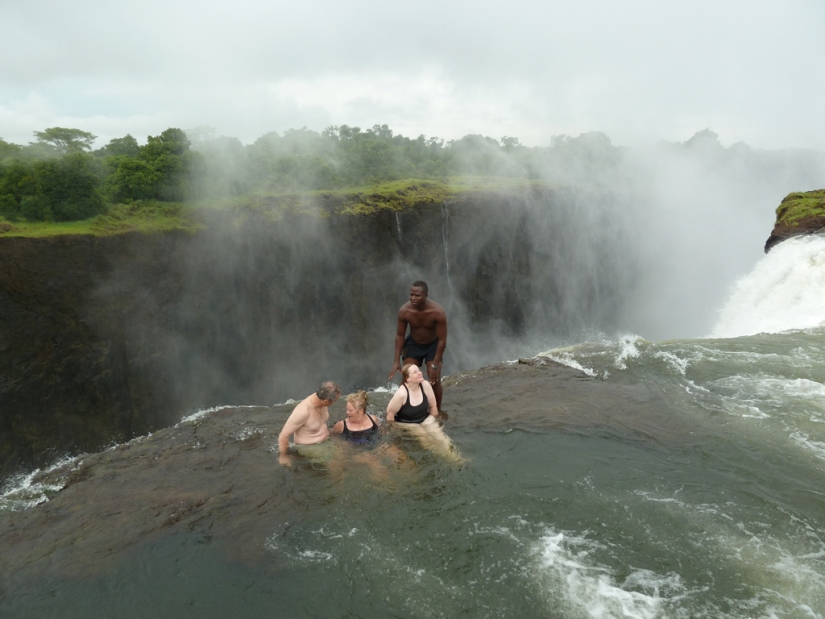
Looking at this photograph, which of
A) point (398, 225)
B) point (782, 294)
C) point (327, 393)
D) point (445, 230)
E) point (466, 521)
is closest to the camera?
point (466, 521)

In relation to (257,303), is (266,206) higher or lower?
higher

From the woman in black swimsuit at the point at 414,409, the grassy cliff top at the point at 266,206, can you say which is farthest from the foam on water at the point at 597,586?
the grassy cliff top at the point at 266,206

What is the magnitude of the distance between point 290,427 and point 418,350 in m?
2.22

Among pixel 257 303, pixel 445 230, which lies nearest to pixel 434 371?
pixel 257 303

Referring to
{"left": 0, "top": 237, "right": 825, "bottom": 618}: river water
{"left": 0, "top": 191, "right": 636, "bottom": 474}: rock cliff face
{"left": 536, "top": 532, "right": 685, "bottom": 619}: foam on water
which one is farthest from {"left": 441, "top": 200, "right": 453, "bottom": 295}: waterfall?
{"left": 536, "top": 532, "right": 685, "bottom": 619}: foam on water

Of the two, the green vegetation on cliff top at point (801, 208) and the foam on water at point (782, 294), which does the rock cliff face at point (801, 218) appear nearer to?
the green vegetation on cliff top at point (801, 208)

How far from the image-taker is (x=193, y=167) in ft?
65.6

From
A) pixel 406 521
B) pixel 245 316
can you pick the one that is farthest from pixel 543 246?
pixel 406 521

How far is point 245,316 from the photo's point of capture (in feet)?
61.5

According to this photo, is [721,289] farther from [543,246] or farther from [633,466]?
[633,466]

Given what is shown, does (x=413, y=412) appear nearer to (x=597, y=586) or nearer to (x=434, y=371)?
(x=434, y=371)

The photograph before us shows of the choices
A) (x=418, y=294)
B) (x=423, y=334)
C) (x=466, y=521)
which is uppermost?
(x=418, y=294)

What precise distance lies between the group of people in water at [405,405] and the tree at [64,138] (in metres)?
22.4

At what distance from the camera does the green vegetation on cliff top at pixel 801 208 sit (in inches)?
672
